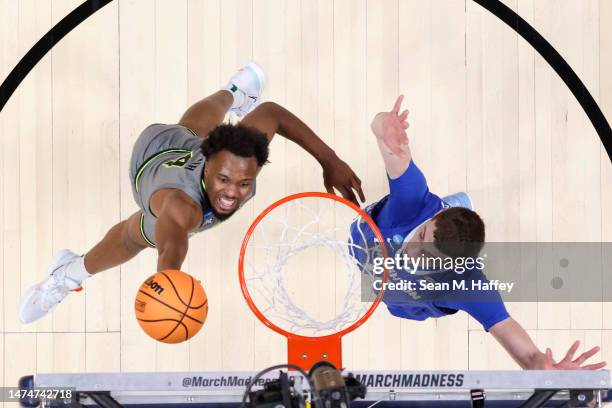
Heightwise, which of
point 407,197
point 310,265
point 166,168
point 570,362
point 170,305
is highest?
point 166,168

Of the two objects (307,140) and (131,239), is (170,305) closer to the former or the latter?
(131,239)

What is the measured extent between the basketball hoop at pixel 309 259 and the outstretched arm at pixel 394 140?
1.00ft

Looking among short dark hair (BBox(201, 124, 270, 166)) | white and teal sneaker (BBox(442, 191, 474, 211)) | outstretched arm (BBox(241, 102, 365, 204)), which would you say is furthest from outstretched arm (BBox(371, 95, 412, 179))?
short dark hair (BBox(201, 124, 270, 166))

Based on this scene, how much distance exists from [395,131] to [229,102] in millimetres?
917

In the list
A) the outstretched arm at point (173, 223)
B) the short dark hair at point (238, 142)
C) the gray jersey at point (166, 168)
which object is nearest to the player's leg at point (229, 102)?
the gray jersey at point (166, 168)

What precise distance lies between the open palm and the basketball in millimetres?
1272

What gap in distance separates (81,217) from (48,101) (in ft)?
2.22

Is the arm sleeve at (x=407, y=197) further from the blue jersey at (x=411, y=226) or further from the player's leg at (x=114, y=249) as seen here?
the player's leg at (x=114, y=249)

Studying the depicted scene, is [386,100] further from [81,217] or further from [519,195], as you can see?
[81,217]

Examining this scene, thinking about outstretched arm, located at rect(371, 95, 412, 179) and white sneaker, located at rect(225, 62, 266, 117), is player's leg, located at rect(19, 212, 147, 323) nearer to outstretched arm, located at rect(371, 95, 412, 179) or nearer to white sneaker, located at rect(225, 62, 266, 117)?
white sneaker, located at rect(225, 62, 266, 117)

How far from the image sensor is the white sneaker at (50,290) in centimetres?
411

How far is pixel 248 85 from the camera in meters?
4.25

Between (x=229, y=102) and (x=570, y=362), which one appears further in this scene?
(x=229, y=102)

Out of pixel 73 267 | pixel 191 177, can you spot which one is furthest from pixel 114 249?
pixel 191 177
